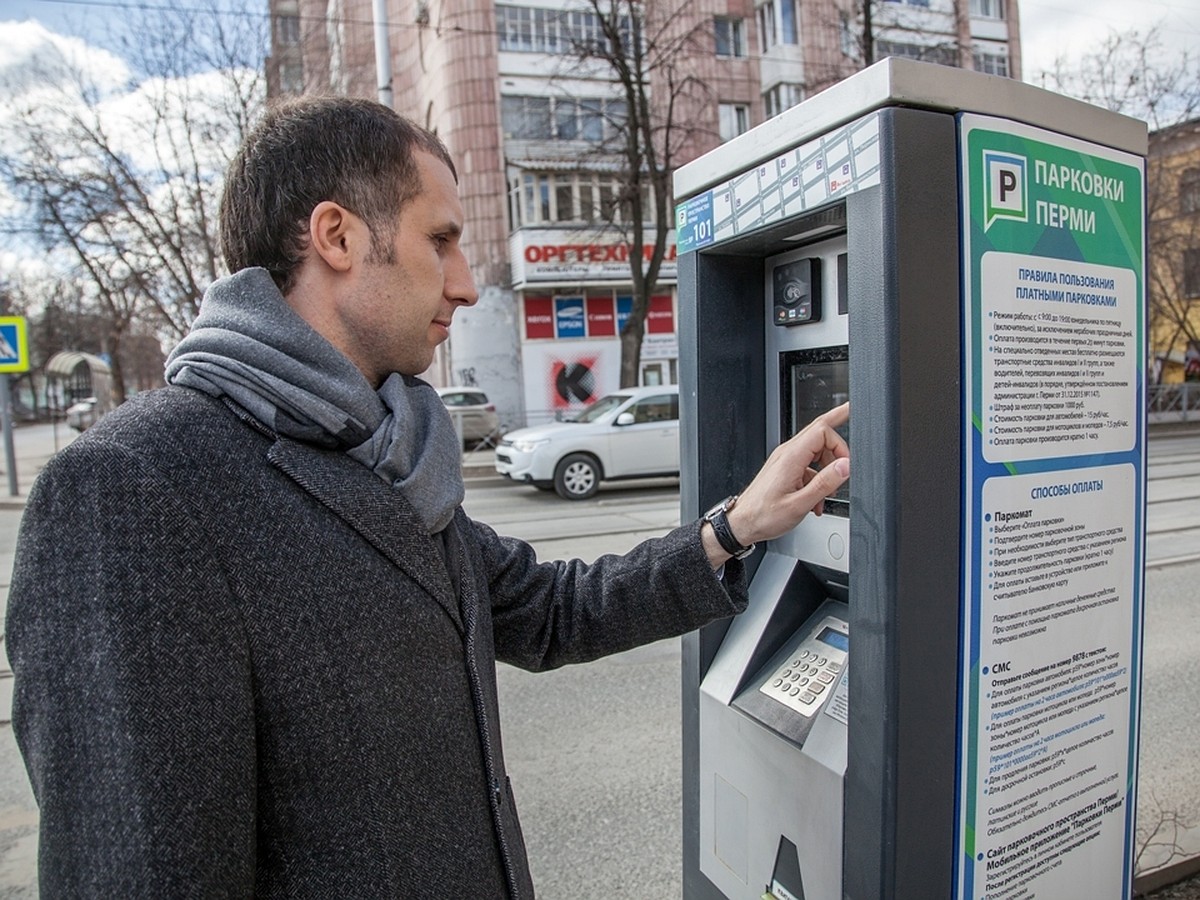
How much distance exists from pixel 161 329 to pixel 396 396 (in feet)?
81.0

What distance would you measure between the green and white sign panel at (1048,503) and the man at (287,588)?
0.31 metres

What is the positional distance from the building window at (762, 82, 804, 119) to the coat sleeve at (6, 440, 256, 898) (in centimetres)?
2455

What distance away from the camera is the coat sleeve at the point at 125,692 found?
92cm

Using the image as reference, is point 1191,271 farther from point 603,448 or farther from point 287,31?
point 287,31

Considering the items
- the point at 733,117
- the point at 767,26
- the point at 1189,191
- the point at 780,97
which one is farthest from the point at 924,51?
the point at 767,26

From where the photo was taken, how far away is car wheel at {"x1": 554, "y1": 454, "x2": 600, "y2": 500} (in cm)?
1093

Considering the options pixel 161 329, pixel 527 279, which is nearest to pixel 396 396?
pixel 527 279

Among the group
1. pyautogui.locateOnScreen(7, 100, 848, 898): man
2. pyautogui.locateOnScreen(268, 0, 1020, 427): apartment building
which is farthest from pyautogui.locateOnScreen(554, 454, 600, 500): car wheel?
pyautogui.locateOnScreen(268, 0, 1020, 427): apartment building

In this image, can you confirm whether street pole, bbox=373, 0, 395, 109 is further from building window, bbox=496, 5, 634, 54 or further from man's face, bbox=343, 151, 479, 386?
building window, bbox=496, 5, 634, 54

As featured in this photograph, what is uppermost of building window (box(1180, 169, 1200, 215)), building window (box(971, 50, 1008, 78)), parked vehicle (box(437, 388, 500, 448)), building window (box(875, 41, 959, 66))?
building window (box(971, 50, 1008, 78))

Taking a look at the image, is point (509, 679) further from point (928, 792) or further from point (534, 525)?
point (534, 525)

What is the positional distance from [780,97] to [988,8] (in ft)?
24.8

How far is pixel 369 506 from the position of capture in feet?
3.77

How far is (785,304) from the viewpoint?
5.84ft
